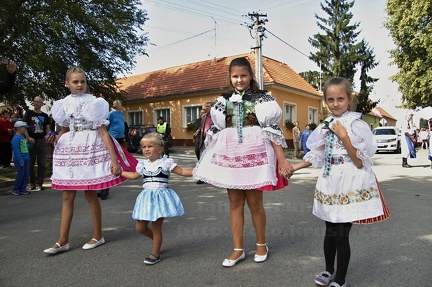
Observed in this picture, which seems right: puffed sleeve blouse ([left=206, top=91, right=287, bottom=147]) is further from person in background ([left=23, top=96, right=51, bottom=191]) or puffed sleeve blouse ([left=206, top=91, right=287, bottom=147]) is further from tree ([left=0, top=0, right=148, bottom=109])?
tree ([left=0, top=0, right=148, bottom=109])

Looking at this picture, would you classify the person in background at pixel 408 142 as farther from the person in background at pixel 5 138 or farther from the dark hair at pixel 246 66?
the person in background at pixel 5 138

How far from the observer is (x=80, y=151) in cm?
384

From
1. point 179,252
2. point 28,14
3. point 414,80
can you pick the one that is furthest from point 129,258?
point 414,80

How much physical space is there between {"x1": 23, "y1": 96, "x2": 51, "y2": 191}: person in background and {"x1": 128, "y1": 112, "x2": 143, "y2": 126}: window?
72.5 feet

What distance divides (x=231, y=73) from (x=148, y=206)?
150 cm

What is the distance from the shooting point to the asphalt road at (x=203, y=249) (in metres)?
3.14

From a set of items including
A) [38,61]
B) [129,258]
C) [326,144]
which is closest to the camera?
[326,144]

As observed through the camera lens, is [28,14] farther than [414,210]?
Yes

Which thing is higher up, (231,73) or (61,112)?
(231,73)

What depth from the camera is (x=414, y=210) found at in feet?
18.8

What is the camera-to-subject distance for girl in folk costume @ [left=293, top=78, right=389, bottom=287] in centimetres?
288

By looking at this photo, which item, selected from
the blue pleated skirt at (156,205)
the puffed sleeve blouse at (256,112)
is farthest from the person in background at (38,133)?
the puffed sleeve blouse at (256,112)

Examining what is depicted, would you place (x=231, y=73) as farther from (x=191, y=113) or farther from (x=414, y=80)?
(x=414, y=80)

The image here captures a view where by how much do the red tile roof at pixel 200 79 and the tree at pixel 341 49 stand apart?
7.55 metres
